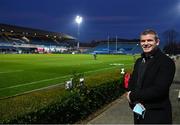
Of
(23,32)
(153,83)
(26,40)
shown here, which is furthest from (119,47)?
(153,83)

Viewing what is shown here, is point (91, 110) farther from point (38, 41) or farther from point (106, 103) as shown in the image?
point (38, 41)

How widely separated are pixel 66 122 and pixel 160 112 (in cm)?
450

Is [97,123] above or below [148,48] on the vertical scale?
below

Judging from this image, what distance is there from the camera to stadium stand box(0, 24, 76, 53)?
105m

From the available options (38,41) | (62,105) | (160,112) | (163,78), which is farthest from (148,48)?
(38,41)

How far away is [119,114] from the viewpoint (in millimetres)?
10688

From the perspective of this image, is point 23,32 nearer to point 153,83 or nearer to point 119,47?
point 119,47

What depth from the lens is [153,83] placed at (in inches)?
189

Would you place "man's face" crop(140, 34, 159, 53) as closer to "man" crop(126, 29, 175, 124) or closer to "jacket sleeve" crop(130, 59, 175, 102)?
"man" crop(126, 29, 175, 124)

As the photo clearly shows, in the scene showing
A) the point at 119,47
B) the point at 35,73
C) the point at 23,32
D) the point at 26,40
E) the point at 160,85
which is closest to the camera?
the point at 160,85

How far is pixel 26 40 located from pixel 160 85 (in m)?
119

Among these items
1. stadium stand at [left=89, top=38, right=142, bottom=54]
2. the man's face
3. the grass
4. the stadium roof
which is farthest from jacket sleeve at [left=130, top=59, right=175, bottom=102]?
stadium stand at [left=89, top=38, right=142, bottom=54]

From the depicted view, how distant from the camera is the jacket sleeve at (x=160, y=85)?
473 centimetres

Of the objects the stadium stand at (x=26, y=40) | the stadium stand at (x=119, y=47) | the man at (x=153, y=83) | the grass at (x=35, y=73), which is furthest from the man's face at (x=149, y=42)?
the stadium stand at (x=119, y=47)
